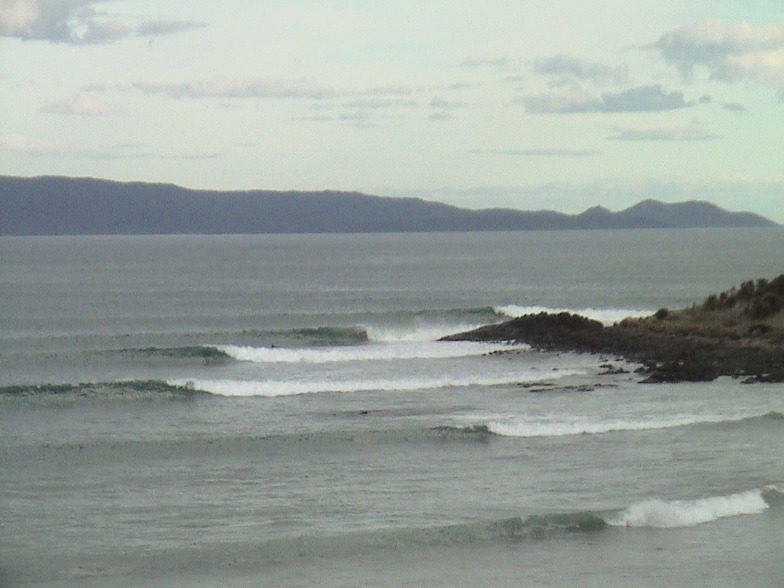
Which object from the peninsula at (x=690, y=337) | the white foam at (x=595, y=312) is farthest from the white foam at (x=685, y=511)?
the white foam at (x=595, y=312)

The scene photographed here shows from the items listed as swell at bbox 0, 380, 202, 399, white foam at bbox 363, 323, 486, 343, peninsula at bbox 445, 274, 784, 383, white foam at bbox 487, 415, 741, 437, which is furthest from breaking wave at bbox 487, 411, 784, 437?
white foam at bbox 363, 323, 486, 343

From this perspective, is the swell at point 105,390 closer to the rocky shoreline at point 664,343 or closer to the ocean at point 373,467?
the ocean at point 373,467

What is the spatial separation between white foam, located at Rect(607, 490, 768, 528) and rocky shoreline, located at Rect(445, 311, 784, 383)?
1334 centimetres

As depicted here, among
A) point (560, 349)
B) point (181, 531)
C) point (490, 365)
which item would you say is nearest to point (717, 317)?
point (560, 349)

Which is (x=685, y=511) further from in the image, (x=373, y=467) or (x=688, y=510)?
(x=373, y=467)

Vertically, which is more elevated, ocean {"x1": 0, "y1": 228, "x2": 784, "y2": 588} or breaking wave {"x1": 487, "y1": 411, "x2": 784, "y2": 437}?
breaking wave {"x1": 487, "y1": 411, "x2": 784, "y2": 437}

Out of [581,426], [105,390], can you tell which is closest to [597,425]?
[581,426]

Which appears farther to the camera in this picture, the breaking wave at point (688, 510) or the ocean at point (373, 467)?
the breaking wave at point (688, 510)

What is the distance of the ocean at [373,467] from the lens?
49.7 ft

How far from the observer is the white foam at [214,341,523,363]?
127 feet

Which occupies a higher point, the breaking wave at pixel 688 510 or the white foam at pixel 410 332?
the white foam at pixel 410 332

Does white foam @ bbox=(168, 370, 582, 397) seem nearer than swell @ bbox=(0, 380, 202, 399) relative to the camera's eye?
No

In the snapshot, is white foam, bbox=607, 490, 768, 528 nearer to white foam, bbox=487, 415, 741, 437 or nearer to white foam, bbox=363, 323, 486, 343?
white foam, bbox=487, 415, 741, 437

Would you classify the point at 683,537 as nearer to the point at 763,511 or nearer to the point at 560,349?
the point at 763,511
